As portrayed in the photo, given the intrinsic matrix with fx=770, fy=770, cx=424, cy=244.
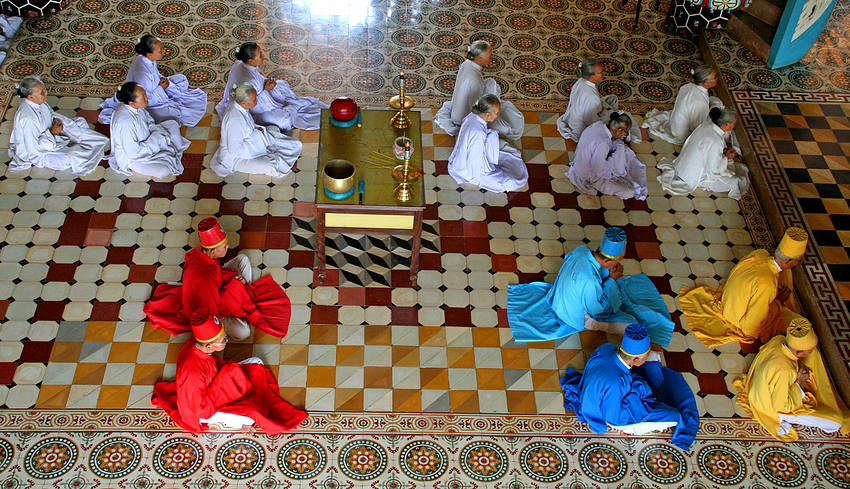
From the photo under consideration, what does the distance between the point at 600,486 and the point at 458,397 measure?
4.40 ft

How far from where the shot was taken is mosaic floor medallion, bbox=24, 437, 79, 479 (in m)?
5.90

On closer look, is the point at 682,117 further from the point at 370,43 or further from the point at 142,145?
the point at 142,145

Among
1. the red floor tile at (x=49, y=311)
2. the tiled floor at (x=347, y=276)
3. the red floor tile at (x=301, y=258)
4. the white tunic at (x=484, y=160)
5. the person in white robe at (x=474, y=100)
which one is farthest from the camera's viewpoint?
the person in white robe at (x=474, y=100)

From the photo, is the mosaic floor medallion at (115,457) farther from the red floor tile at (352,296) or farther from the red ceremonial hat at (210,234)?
the red floor tile at (352,296)

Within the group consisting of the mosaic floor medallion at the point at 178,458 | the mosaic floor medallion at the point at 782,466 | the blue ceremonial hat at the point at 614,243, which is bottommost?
the mosaic floor medallion at the point at 178,458

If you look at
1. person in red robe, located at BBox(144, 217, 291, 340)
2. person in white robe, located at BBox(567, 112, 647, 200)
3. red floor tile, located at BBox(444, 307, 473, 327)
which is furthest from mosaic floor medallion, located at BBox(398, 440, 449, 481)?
person in white robe, located at BBox(567, 112, 647, 200)

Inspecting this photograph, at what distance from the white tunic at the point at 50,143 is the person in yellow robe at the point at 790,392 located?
22.3 ft

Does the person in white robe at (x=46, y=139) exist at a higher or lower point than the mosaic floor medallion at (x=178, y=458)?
higher

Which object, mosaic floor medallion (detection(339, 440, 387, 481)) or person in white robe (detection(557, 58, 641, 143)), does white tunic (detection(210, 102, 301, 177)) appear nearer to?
person in white robe (detection(557, 58, 641, 143))

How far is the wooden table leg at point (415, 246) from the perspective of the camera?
6699 millimetres

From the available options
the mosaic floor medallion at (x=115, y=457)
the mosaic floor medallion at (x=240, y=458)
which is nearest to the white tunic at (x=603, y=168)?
the mosaic floor medallion at (x=240, y=458)

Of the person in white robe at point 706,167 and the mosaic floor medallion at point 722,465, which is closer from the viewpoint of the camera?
the mosaic floor medallion at point 722,465

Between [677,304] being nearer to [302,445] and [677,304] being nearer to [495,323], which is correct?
[495,323]

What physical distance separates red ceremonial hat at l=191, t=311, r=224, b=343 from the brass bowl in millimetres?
1499
